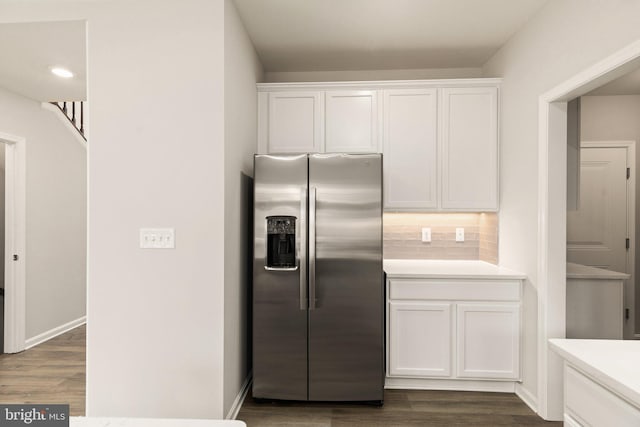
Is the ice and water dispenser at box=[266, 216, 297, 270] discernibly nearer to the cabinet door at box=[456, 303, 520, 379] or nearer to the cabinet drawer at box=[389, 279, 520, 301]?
the cabinet drawer at box=[389, 279, 520, 301]

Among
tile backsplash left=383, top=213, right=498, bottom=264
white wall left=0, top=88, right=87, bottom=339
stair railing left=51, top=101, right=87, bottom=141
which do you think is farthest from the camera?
stair railing left=51, top=101, right=87, bottom=141

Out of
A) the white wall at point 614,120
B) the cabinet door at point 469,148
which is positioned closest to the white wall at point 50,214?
the cabinet door at point 469,148

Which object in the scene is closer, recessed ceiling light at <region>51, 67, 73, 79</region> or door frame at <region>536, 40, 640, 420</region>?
door frame at <region>536, 40, 640, 420</region>

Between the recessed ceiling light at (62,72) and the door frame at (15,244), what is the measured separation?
929 millimetres

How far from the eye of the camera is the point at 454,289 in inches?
108

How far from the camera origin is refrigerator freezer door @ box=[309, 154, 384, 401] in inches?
100

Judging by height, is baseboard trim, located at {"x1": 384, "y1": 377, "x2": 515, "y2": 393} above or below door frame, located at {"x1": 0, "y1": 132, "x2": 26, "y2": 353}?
below

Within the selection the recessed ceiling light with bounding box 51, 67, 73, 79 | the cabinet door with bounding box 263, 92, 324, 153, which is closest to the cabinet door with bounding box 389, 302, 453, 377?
the cabinet door with bounding box 263, 92, 324, 153

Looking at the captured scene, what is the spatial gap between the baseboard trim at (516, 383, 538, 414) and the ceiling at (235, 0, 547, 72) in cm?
269

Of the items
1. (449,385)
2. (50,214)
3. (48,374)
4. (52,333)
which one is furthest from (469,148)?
(52,333)

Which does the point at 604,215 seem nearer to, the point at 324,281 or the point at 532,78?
the point at 532,78

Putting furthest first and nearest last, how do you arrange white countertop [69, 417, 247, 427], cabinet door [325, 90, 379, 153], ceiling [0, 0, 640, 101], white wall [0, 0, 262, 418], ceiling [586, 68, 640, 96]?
A: ceiling [586, 68, 640, 96] → cabinet door [325, 90, 379, 153] → ceiling [0, 0, 640, 101] → white wall [0, 0, 262, 418] → white countertop [69, 417, 247, 427]

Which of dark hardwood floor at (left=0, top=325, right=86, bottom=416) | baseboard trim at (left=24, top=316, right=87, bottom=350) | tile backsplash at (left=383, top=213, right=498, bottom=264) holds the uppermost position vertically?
tile backsplash at (left=383, top=213, right=498, bottom=264)

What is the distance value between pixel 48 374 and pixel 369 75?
3906 mm
